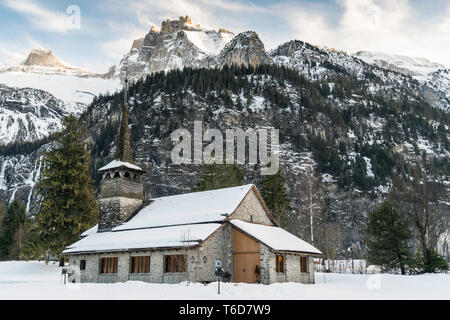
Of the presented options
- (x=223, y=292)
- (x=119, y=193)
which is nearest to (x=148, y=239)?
(x=119, y=193)

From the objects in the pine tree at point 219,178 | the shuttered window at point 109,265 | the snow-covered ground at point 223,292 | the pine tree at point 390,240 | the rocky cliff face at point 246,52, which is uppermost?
the rocky cliff face at point 246,52

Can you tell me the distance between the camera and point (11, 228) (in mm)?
61688

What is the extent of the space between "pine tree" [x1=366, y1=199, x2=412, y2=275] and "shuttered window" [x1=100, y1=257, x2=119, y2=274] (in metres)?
21.9

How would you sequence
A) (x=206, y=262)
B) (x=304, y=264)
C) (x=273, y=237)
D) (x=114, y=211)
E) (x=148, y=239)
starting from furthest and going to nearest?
(x=114, y=211) < (x=304, y=264) < (x=273, y=237) < (x=148, y=239) < (x=206, y=262)

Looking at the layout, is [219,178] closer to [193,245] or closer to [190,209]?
[190,209]

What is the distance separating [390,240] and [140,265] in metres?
21.6

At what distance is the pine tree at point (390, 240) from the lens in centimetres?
3641

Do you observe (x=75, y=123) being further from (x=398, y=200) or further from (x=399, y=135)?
(x=399, y=135)

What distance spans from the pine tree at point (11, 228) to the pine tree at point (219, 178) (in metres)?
27.2

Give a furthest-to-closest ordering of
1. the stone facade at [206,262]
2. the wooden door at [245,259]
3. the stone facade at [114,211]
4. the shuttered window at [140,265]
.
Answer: the stone facade at [114,211] < the shuttered window at [140,265] < the wooden door at [245,259] < the stone facade at [206,262]

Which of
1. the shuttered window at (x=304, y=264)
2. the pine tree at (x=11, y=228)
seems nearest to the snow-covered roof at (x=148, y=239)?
the shuttered window at (x=304, y=264)

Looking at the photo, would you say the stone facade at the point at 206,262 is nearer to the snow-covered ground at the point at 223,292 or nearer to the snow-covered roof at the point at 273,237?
the snow-covered roof at the point at 273,237

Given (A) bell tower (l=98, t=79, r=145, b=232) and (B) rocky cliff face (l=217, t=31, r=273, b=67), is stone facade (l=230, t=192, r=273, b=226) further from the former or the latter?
(B) rocky cliff face (l=217, t=31, r=273, b=67)
